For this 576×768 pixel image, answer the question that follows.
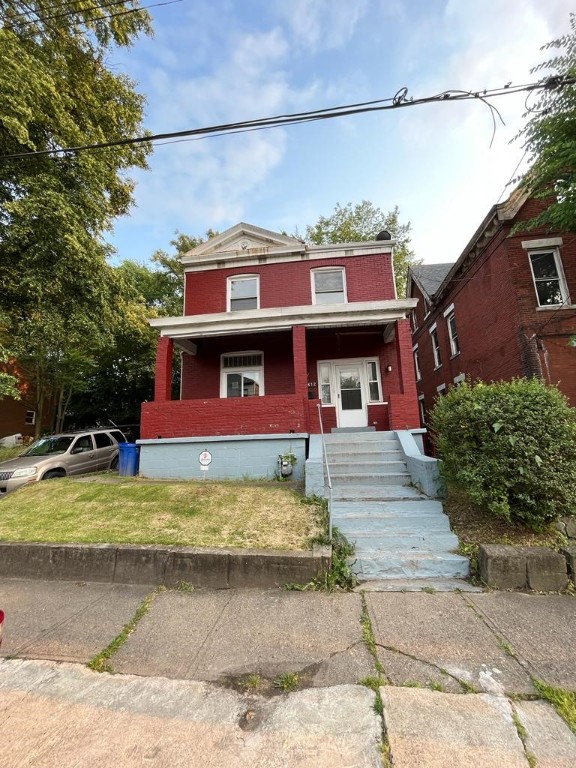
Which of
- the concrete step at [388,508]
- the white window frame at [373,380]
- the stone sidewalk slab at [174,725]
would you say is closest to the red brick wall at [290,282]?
the white window frame at [373,380]

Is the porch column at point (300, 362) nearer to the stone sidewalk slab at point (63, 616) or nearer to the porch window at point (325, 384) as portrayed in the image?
the porch window at point (325, 384)

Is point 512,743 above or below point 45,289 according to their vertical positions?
below

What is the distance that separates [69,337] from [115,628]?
327 inches

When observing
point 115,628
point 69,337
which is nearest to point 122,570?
point 115,628

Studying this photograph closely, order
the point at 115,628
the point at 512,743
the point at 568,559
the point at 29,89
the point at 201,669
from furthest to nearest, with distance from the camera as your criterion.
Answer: the point at 29,89 < the point at 568,559 < the point at 115,628 < the point at 201,669 < the point at 512,743

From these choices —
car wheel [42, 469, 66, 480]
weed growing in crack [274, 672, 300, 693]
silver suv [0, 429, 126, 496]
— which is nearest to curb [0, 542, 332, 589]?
weed growing in crack [274, 672, 300, 693]

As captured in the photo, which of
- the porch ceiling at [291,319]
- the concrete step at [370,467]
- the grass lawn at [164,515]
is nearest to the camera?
the grass lawn at [164,515]

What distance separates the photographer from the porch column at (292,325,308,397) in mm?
8617

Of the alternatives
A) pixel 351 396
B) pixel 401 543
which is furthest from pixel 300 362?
pixel 401 543

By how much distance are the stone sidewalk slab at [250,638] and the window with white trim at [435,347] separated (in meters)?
14.6

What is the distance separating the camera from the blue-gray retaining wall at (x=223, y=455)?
788 cm

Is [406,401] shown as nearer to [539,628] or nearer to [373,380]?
[373,380]

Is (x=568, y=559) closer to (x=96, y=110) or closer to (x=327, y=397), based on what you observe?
(x=327, y=397)

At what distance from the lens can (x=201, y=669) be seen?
2.60 metres
